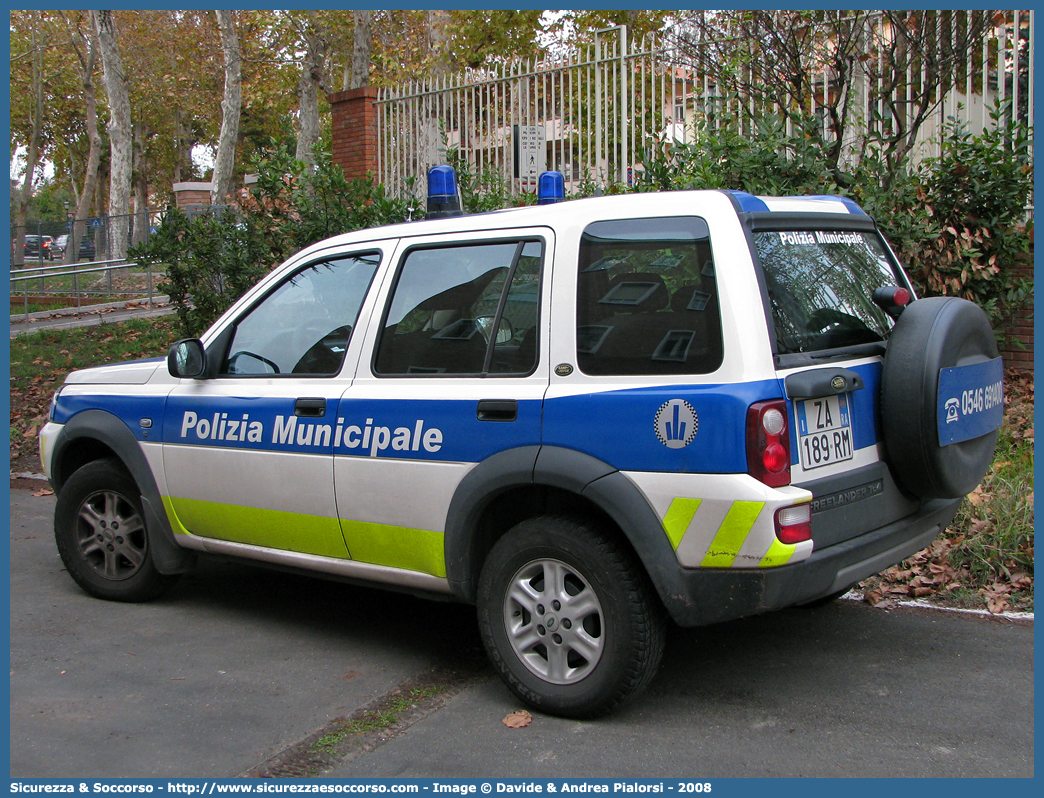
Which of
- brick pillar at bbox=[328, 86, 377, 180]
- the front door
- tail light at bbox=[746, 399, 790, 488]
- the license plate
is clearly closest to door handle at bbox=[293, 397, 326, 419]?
the front door

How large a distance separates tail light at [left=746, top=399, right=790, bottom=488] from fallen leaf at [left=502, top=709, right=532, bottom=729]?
137 centimetres

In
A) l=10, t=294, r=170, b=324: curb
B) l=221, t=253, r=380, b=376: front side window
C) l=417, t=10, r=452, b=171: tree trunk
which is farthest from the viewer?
l=10, t=294, r=170, b=324: curb

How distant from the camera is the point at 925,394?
12.4ft

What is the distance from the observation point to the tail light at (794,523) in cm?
342

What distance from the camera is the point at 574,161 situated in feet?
37.7

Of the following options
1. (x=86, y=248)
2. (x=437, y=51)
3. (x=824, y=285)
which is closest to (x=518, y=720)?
(x=824, y=285)

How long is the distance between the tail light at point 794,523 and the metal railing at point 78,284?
1861cm

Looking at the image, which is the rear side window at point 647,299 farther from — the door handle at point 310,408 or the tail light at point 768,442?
the door handle at point 310,408

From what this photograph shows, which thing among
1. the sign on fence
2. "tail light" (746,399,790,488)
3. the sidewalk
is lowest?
"tail light" (746,399,790,488)

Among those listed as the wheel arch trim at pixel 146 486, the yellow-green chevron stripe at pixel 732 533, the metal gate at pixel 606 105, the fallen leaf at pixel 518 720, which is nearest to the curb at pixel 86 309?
the metal gate at pixel 606 105

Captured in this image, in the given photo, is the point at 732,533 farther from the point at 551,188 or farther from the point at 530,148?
the point at 530,148

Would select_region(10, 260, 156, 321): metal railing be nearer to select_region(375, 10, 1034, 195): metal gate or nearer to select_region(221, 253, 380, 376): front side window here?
select_region(375, 10, 1034, 195): metal gate

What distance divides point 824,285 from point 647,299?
2.56ft

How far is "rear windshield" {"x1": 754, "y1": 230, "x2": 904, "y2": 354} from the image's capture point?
3.73 meters
